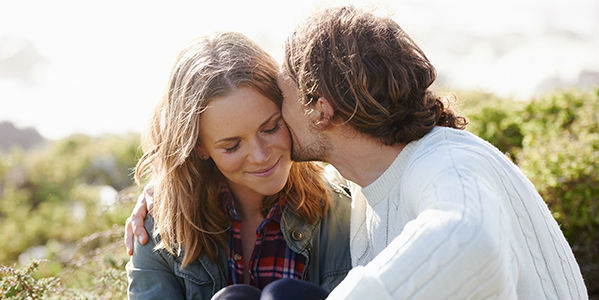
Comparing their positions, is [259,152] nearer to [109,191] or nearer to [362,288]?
[362,288]

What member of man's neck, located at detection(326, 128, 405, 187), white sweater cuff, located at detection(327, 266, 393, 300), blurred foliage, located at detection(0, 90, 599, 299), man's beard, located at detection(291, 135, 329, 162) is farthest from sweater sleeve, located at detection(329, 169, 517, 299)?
blurred foliage, located at detection(0, 90, 599, 299)

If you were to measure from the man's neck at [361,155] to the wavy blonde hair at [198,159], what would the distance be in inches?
14.2

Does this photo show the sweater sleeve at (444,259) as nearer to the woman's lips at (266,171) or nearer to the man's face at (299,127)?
the man's face at (299,127)

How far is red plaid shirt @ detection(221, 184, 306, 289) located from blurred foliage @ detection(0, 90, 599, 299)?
733 mm

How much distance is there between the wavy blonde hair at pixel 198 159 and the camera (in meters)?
2.59

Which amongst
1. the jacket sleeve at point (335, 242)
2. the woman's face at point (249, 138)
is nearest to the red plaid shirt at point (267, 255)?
the jacket sleeve at point (335, 242)

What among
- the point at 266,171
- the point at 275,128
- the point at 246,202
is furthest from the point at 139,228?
the point at 275,128

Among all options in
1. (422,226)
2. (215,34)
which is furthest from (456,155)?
(215,34)

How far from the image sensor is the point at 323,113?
242 cm

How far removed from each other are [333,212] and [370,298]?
4.31 ft

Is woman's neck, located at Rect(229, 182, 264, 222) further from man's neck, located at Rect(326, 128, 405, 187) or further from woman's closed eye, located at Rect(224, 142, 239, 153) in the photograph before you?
man's neck, located at Rect(326, 128, 405, 187)

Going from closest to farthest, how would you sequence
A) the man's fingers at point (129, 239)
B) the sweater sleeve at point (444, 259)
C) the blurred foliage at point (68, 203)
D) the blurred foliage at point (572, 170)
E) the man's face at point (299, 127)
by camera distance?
the sweater sleeve at point (444, 259) → the man's face at point (299, 127) → the man's fingers at point (129, 239) → the blurred foliage at point (572, 170) → the blurred foliage at point (68, 203)

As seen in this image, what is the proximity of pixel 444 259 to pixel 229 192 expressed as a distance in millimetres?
1588

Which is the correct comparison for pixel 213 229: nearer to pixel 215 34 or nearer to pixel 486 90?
pixel 215 34
